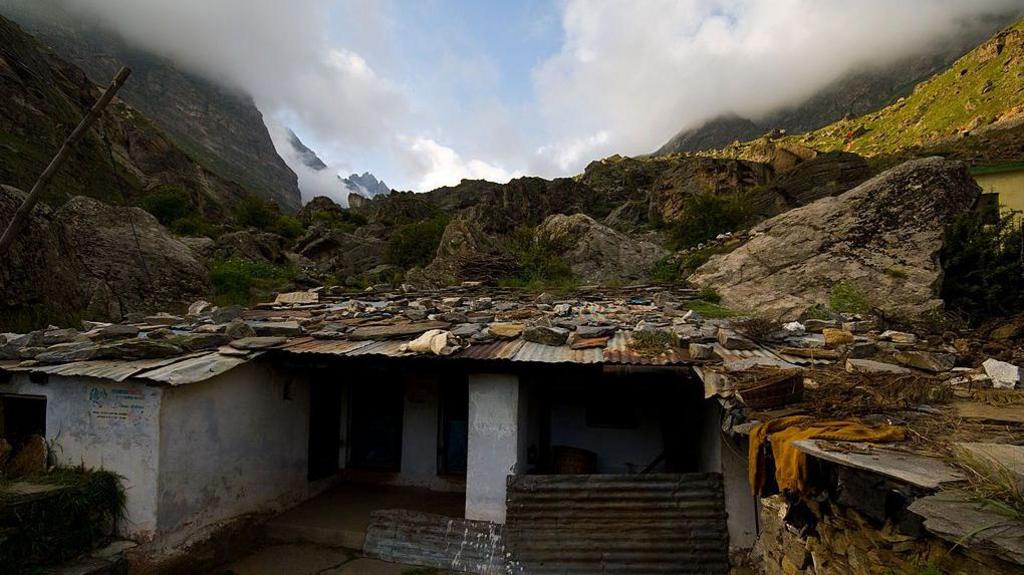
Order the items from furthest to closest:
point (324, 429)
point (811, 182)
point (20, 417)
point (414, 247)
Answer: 1. point (811, 182)
2. point (414, 247)
3. point (324, 429)
4. point (20, 417)

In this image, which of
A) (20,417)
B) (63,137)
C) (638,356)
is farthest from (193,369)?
(63,137)

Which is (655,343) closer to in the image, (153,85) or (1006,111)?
(1006,111)

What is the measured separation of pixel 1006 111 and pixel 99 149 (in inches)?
2514

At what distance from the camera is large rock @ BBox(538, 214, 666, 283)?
46.6ft

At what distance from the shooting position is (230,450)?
586 cm

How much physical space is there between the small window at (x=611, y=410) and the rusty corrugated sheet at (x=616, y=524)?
2.03 m

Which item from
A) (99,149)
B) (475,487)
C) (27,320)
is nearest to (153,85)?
(99,149)

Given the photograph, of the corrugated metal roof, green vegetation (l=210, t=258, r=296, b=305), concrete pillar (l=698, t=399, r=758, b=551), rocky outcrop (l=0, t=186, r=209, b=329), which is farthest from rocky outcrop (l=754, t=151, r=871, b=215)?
rocky outcrop (l=0, t=186, r=209, b=329)

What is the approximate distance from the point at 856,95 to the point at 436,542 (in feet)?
283

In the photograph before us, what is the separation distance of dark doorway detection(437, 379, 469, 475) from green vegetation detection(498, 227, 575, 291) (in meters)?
4.26

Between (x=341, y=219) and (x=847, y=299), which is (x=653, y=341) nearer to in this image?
(x=847, y=299)

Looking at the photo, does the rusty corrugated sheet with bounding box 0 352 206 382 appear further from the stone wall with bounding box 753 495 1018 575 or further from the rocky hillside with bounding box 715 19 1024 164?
the rocky hillside with bounding box 715 19 1024 164

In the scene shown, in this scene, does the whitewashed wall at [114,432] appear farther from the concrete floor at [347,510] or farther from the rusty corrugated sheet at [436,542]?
the rusty corrugated sheet at [436,542]

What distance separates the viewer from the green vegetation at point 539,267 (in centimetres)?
1257
